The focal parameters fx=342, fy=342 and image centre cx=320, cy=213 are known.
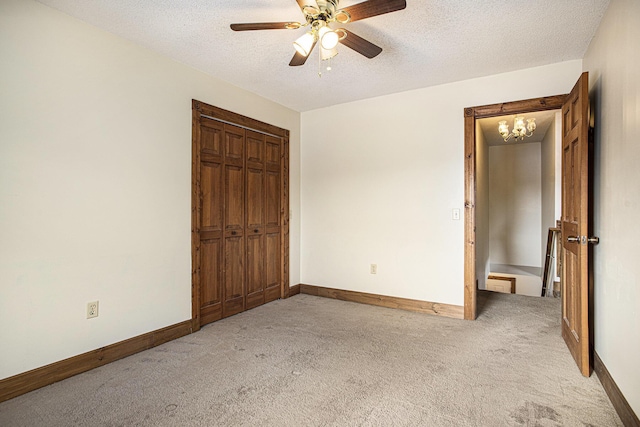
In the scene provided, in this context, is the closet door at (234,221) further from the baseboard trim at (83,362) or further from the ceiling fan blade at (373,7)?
the ceiling fan blade at (373,7)

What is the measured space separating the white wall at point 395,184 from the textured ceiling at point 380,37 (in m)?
0.23

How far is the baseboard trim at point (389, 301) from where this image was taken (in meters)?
3.54

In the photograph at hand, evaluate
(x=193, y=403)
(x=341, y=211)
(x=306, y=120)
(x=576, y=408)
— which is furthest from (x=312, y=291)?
(x=576, y=408)

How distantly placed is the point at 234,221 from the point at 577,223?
A: 9.82 ft

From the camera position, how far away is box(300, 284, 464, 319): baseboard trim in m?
3.54

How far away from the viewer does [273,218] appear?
424 centimetres

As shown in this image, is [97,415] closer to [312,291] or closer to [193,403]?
[193,403]

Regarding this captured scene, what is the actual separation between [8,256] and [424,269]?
11.3 ft

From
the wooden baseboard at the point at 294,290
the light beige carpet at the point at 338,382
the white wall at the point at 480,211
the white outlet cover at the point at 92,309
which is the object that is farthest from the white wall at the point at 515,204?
the white outlet cover at the point at 92,309

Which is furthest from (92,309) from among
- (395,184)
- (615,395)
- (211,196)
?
(615,395)

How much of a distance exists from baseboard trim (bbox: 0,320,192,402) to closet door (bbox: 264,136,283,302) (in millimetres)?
1314

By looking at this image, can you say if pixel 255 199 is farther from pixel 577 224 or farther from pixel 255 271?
pixel 577 224

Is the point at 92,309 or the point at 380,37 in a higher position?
the point at 380,37

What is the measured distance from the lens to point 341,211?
430 cm
